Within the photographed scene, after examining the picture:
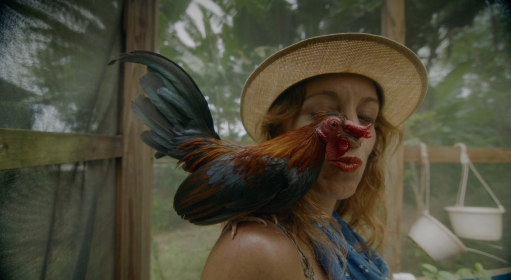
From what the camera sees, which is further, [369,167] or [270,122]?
[369,167]

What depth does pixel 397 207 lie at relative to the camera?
1.83m

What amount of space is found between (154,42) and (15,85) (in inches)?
29.5

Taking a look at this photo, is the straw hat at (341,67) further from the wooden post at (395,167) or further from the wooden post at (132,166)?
the wooden post at (395,167)

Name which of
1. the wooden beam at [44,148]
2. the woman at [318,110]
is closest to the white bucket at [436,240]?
the woman at [318,110]

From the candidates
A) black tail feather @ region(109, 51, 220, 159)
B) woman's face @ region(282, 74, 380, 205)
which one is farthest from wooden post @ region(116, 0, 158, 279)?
woman's face @ region(282, 74, 380, 205)

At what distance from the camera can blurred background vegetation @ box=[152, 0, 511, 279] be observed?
2.20 m

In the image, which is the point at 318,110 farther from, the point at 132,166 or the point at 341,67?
the point at 132,166

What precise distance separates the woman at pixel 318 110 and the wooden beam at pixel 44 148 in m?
0.62

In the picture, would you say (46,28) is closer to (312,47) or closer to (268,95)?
(268,95)

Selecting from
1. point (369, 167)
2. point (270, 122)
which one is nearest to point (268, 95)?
point (270, 122)

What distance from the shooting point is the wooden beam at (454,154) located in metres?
1.96

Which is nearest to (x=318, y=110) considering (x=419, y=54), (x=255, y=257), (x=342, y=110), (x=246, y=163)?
(x=342, y=110)

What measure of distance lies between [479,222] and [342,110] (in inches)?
75.2

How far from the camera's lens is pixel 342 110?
0.88m
